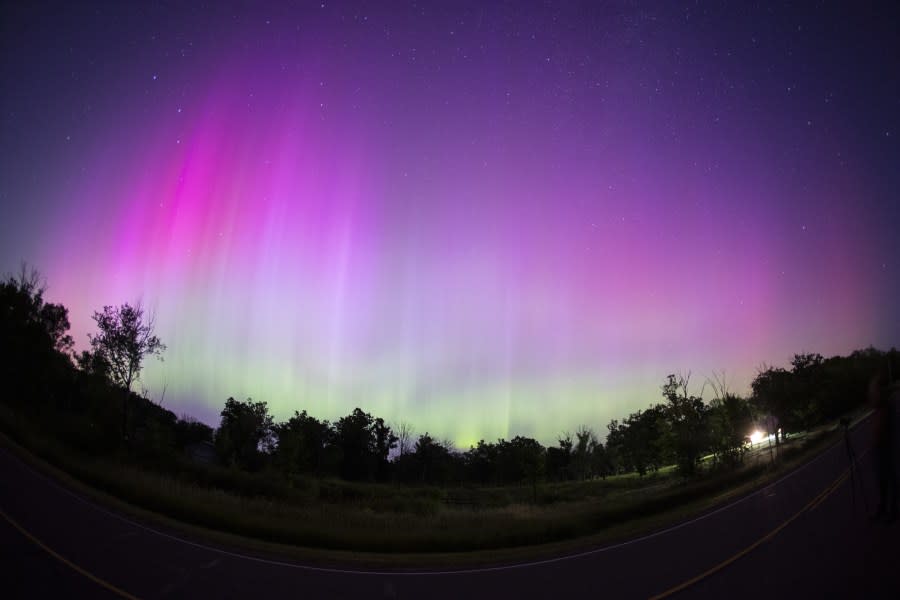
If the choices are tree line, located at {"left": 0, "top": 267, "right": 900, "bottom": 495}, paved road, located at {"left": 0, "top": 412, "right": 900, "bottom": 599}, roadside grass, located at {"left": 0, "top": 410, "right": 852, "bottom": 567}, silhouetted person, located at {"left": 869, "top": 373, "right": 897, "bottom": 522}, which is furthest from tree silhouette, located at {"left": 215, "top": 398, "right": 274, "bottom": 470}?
silhouetted person, located at {"left": 869, "top": 373, "right": 897, "bottom": 522}

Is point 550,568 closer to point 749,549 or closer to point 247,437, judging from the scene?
point 749,549

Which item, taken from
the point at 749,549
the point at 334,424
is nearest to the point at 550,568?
the point at 749,549

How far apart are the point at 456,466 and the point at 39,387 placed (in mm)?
75647

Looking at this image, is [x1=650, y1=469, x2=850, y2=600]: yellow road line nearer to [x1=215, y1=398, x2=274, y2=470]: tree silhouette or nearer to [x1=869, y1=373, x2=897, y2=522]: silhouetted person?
[x1=869, y1=373, x2=897, y2=522]: silhouetted person

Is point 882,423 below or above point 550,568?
above

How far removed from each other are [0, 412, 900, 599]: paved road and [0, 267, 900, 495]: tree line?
169 inches

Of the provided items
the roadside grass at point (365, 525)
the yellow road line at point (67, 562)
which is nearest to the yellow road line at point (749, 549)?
the roadside grass at point (365, 525)

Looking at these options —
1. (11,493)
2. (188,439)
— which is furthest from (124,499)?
(188,439)

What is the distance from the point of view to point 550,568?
9.84m

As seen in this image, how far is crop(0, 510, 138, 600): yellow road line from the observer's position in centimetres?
785

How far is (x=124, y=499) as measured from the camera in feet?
56.0

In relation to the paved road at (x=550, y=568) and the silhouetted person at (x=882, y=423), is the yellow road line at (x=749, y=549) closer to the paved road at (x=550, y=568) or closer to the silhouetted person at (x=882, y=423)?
the paved road at (x=550, y=568)

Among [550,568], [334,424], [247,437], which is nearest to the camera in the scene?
[550,568]

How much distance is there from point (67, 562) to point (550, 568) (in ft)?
40.7
